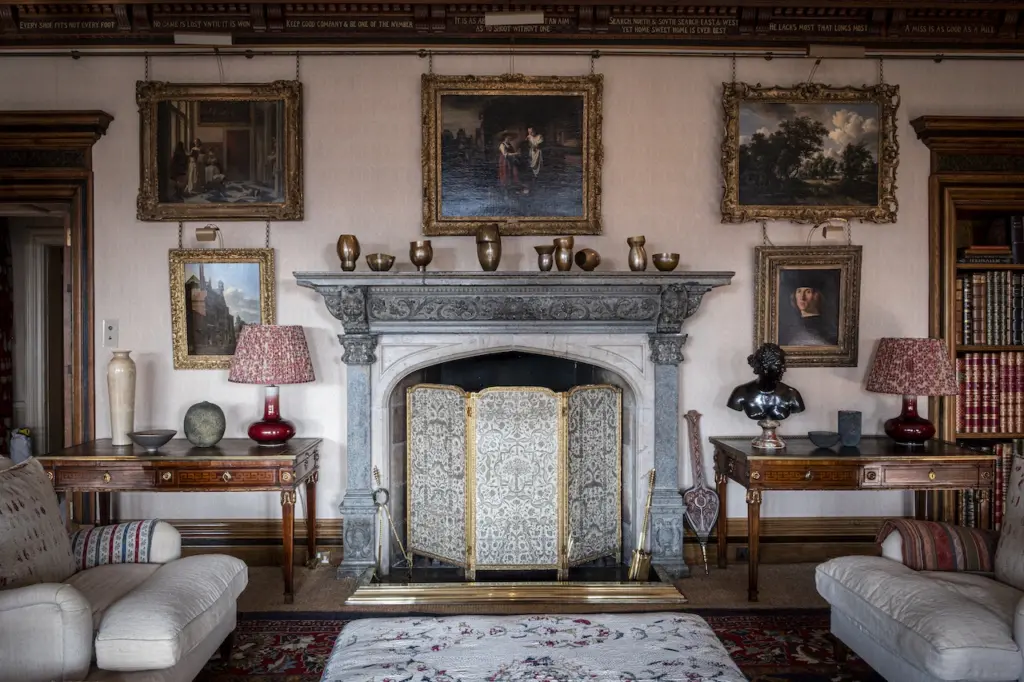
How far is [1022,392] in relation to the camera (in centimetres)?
484

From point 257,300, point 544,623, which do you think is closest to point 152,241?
point 257,300

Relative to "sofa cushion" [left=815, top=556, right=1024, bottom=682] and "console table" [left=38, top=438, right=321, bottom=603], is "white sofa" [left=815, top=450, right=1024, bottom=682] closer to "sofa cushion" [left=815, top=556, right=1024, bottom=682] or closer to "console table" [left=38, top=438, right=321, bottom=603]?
"sofa cushion" [left=815, top=556, right=1024, bottom=682]

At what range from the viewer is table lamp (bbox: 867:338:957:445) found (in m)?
4.28

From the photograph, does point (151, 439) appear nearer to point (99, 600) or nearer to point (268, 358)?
point (268, 358)

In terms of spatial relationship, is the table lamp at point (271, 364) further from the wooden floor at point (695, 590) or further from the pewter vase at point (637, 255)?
the pewter vase at point (637, 255)

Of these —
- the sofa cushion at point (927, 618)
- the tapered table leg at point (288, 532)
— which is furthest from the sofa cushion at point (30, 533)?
the sofa cushion at point (927, 618)

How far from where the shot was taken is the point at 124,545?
320 cm

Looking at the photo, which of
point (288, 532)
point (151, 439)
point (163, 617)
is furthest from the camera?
point (151, 439)

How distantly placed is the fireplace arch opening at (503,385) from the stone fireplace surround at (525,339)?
0.05m

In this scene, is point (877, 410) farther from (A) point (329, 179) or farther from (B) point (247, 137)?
(B) point (247, 137)

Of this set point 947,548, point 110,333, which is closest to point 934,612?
point 947,548

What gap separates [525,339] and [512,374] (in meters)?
0.32

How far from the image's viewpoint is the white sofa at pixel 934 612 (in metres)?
2.43

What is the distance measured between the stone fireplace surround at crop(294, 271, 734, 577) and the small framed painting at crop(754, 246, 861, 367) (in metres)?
0.61
